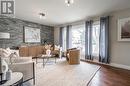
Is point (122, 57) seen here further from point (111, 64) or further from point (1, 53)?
point (1, 53)

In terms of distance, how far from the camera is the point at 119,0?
405 centimetres

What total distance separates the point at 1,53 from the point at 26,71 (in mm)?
1584

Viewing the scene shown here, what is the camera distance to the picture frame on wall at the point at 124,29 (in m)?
4.73

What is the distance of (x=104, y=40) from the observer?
546cm

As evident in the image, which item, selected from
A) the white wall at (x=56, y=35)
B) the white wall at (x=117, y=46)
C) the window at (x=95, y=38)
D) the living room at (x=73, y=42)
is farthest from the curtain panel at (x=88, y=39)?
the white wall at (x=56, y=35)

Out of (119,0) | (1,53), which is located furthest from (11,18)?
(119,0)

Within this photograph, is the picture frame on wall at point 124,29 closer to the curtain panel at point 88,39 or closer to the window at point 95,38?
the window at point 95,38

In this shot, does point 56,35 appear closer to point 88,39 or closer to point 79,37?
point 79,37

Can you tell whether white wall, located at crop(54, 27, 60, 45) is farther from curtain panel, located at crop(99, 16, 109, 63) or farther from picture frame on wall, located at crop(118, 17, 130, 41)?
picture frame on wall, located at crop(118, 17, 130, 41)

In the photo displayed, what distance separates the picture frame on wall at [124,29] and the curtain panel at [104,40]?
0.56 m

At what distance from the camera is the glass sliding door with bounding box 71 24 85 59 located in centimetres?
705

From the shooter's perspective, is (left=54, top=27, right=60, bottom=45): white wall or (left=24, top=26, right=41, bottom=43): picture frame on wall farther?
(left=54, top=27, right=60, bottom=45): white wall

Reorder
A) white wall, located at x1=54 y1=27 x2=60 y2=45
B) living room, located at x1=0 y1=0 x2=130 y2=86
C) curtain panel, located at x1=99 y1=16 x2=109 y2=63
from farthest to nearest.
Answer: white wall, located at x1=54 y1=27 x2=60 y2=45 < curtain panel, located at x1=99 y1=16 x2=109 y2=63 < living room, located at x1=0 y1=0 x2=130 y2=86

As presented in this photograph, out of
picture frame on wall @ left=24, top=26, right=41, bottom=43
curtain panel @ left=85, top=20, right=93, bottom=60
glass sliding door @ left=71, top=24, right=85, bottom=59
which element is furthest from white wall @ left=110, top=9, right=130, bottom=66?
picture frame on wall @ left=24, top=26, right=41, bottom=43
